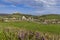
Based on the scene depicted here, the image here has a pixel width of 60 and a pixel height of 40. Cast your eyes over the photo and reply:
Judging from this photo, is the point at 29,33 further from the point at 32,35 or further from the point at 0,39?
the point at 0,39

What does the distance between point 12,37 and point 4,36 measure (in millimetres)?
477

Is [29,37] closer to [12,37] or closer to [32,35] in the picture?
[32,35]

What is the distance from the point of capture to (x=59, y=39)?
10.5 metres

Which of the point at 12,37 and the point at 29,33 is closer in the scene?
the point at 12,37

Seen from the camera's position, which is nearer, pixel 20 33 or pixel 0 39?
pixel 0 39

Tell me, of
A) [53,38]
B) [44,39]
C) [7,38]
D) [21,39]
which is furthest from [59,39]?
[7,38]

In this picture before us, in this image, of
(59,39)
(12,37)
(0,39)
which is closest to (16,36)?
(12,37)

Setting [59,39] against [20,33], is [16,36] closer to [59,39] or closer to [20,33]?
[20,33]

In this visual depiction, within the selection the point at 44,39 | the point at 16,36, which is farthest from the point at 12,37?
the point at 44,39

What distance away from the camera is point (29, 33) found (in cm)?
1069

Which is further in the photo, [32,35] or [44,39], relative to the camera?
[32,35]

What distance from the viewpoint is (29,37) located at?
1026 cm

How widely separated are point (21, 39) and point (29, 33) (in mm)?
817

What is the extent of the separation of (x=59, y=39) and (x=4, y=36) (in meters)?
3.21
